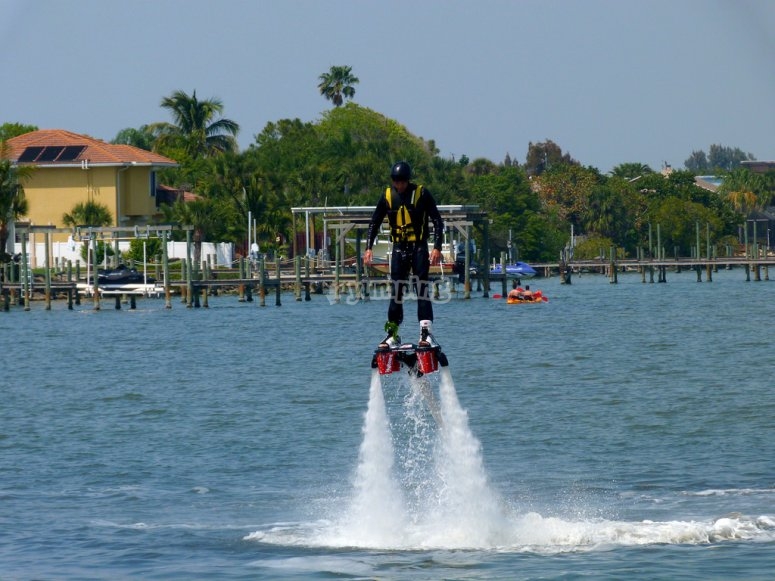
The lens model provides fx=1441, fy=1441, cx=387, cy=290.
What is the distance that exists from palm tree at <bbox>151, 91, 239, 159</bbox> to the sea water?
72.5 metres

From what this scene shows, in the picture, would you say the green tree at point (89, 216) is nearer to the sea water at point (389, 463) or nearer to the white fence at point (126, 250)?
the white fence at point (126, 250)

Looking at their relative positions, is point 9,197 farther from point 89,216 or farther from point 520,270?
point 520,270

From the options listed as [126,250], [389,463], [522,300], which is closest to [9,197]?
[126,250]

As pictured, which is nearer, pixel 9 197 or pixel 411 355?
pixel 411 355

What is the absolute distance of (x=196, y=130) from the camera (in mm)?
132625

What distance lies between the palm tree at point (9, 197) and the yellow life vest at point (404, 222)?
238 feet

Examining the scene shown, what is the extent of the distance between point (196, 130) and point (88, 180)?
27.9 m

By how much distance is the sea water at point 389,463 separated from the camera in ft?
70.4

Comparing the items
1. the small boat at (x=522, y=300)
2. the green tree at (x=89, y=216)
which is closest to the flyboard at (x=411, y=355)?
the small boat at (x=522, y=300)

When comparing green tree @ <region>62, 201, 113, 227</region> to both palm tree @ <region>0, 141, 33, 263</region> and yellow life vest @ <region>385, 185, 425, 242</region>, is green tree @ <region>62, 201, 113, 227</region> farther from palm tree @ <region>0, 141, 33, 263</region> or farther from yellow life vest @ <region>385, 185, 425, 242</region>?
yellow life vest @ <region>385, 185, 425, 242</region>

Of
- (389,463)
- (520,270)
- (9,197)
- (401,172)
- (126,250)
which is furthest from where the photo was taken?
(520,270)

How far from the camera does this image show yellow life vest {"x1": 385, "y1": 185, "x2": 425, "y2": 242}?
19156mm

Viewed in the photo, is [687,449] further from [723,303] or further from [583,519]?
[723,303]

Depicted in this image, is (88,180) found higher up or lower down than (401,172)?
higher up
